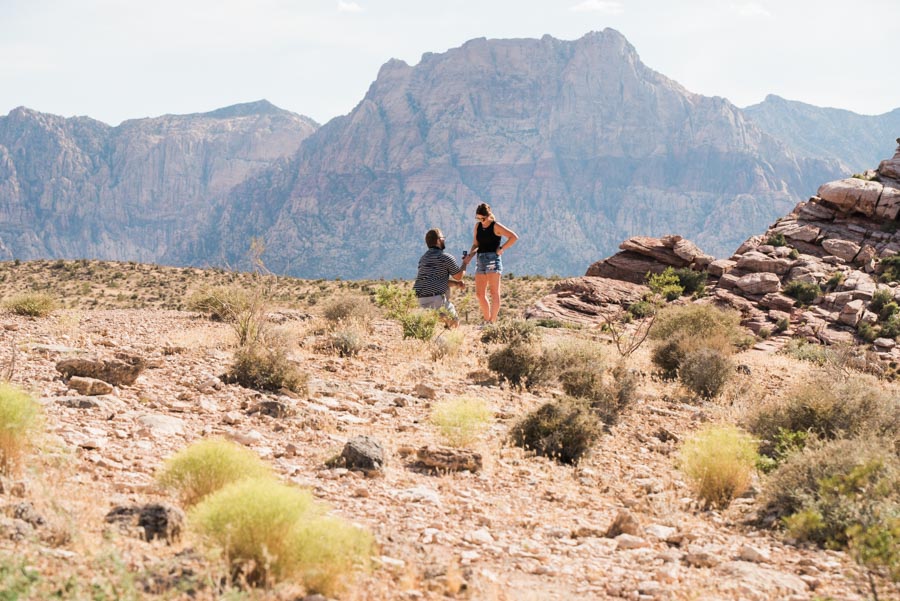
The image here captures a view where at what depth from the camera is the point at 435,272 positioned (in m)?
13.5

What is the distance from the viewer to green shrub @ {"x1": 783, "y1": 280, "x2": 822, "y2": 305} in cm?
2803

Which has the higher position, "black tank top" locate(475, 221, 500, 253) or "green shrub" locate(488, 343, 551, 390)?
"black tank top" locate(475, 221, 500, 253)

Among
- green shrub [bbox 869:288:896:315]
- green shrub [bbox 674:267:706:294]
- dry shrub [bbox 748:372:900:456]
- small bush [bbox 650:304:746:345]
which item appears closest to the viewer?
dry shrub [bbox 748:372:900:456]

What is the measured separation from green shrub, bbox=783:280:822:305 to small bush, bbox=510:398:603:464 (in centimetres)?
2389

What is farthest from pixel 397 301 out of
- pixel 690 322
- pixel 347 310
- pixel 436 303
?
pixel 690 322

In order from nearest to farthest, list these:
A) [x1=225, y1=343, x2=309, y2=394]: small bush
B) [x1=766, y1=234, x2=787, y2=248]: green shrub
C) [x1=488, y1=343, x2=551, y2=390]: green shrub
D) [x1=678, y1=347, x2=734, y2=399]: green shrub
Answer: [x1=225, y1=343, x2=309, y2=394]: small bush → [x1=488, y1=343, x2=551, y2=390]: green shrub → [x1=678, y1=347, x2=734, y2=399]: green shrub → [x1=766, y1=234, x2=787, y2=248]: green shrub

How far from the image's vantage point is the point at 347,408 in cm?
827

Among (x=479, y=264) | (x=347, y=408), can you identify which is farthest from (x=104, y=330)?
(x=479, y=264)

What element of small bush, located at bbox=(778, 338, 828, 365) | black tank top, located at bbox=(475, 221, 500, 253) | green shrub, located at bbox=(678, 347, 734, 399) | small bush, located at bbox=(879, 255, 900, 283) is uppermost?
black tank top, located at bbox=(475, 221, 500, 253)

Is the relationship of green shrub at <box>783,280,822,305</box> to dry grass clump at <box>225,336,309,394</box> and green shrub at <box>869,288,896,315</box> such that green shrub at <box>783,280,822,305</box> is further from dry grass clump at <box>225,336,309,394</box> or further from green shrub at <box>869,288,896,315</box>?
dry grass clump at <box>225,336,309,394</box>

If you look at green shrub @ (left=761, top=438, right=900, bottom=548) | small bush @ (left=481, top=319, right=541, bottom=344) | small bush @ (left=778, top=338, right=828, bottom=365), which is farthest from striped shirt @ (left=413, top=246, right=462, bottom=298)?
small bush @ (left=778, top=338, right=828, bottom=365)

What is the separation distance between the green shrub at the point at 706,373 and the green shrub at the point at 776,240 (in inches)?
942

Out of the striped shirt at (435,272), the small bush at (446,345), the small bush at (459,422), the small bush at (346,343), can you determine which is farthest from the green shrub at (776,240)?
the small bush at (459,422)

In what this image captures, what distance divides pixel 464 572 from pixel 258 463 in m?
1.71
